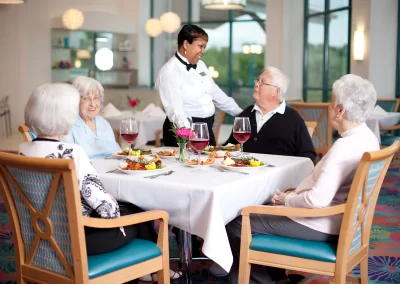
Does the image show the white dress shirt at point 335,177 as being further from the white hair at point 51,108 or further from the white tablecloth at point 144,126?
the white tablecloth at point 144,126

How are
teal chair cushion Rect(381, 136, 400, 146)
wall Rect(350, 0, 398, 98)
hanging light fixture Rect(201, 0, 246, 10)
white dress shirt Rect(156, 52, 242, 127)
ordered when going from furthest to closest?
1. wall Rect(350, 0, 398, 98)
2. hanging light fixture Rect(201, 0, 246, 10)
3. teal chair cushion Rect(381, 136, 400, 146)
4. white dress shirt Rect(156, 52, 242, 127)

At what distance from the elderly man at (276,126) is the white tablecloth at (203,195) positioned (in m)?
0.93

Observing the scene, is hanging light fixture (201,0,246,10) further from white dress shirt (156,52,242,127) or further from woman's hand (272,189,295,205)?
woman's hand (272,189,295,205)

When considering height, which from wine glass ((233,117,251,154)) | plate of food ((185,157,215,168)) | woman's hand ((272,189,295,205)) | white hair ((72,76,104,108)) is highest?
white hair ((72,76,104,108))

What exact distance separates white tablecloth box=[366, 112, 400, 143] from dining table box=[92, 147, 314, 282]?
4487 millimetres

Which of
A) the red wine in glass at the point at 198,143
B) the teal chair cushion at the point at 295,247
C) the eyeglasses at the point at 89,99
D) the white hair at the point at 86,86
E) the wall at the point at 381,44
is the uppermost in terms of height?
the wall at the point at 381,44

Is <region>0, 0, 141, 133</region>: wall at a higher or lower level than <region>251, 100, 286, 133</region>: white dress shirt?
higher

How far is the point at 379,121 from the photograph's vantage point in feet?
24.9

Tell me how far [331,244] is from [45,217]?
133 centimetres

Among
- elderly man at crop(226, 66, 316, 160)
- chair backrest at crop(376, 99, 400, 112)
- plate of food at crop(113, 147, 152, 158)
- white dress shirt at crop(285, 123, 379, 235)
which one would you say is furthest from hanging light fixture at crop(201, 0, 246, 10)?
white dress shirt at crop(285, 123, 379, 235)

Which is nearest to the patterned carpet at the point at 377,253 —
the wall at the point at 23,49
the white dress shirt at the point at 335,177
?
the white dress shirt at the point at 335,177

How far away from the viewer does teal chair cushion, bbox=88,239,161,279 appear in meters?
2.45

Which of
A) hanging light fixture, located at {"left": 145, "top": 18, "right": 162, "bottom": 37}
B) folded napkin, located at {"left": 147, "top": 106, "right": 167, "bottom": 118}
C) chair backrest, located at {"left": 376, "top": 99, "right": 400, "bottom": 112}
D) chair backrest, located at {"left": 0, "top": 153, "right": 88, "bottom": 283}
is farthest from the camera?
hanging light fixture, located at {"left": 145, "top": 18, "right": 162, "bottom": 37}

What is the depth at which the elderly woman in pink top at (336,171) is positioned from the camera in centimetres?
273
